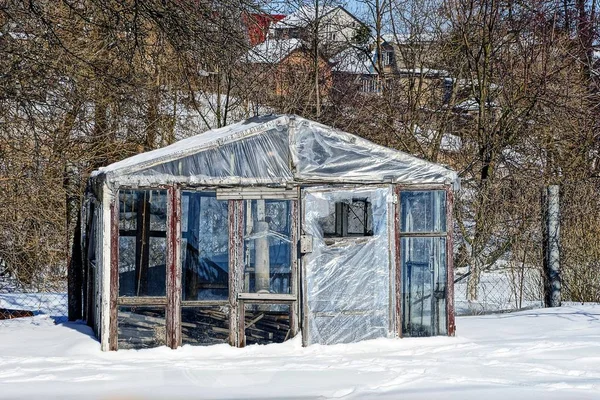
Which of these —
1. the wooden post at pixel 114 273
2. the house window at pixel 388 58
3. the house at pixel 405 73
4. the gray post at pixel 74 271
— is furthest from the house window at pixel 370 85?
the wooden post at pixel 114 273

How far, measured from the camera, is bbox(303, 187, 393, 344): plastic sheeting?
30.7 feet

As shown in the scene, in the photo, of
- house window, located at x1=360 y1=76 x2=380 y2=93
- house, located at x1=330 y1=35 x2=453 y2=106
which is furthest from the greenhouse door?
house window, located at x1=360 y1=76 x2=380 y2=93

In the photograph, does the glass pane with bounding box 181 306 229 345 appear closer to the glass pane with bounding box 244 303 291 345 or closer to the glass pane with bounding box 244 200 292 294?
the glass pane with bounding box 244 303 291 345

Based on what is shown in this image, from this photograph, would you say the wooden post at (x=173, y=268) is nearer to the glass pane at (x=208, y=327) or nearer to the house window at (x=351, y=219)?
the glass pane at (x=208, y=327)

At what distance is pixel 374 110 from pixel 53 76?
730 cm

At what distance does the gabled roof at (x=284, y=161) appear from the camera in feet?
30.6

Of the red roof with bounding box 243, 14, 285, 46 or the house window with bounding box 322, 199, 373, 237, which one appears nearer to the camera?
the red roof with bounding box 243, 14, 285, 46

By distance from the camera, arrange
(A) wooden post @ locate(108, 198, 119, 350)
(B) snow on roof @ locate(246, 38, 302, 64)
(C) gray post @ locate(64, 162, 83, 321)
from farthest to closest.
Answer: (B) snow on roof @ locate(246, 38, 302, 64) < (C) gray post @ locate(64, 162, 83, 321) < (A) wooden post @ locate(108, 198, 119, 350)

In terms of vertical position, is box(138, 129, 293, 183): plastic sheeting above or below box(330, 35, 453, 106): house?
below

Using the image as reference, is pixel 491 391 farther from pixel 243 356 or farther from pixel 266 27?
pixel 266 27

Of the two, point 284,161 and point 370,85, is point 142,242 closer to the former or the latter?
point 284,161

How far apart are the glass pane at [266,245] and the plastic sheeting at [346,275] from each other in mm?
251

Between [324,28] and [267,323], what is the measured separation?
12146mm

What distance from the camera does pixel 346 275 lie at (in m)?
9.38
